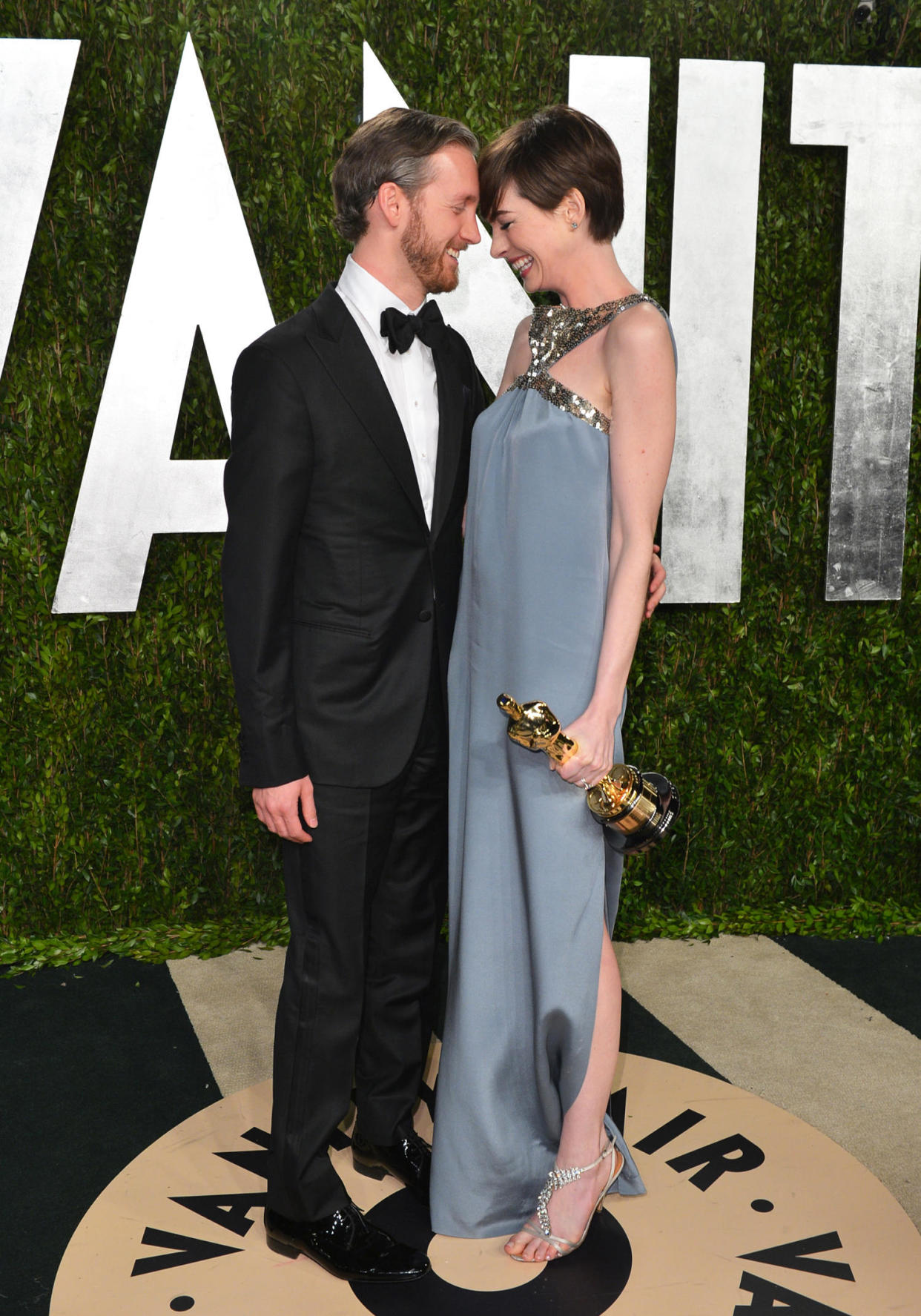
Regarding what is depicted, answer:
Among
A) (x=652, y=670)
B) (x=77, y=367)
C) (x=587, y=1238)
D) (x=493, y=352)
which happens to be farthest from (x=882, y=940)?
(x=77, y=367)

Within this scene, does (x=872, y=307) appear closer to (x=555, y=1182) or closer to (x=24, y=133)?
(x=24, y=133)

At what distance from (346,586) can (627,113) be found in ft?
6.44

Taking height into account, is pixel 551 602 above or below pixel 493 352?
below

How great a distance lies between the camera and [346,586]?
7.13 ft

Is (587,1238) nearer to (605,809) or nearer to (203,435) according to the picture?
(605,809)

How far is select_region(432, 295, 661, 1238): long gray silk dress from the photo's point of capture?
7.04ft

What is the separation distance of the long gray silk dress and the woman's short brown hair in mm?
186

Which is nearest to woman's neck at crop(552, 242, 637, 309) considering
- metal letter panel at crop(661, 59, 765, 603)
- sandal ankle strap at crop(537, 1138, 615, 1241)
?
metal letter panel at crop(661, 59, 765, 603)

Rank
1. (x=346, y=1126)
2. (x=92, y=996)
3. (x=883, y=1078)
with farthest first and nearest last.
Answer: (x=92, y=996), (x=883, y=1078), (x=346, y=1126)

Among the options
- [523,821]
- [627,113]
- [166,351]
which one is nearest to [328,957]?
[523,821]

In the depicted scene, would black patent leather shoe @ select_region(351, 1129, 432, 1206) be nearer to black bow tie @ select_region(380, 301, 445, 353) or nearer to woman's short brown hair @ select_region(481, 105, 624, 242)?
black bow tie @ select_region(380, 301, 445, 353)

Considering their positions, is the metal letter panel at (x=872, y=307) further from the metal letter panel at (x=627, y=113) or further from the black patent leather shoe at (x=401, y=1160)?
the black patent leather shoe at (x=401, y=1160)

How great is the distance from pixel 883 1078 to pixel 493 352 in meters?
2.21

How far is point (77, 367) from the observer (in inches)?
134
